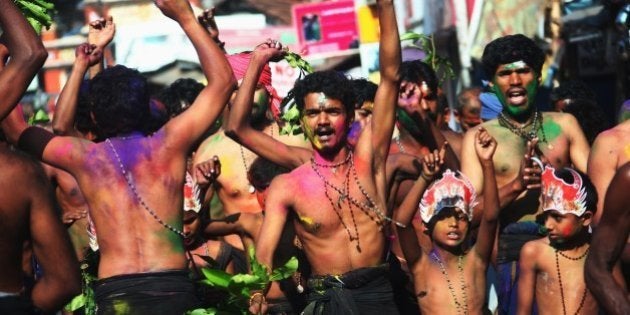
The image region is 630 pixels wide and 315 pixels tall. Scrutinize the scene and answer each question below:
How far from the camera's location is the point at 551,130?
9.81 metres

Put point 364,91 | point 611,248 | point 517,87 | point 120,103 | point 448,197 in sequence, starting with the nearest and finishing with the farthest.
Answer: point 611,248
point 120,103
point 448,197
point 517,87
point 364,91

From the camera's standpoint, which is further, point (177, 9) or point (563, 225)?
point (563, 225)

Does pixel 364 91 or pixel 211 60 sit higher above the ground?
pixel 211 60

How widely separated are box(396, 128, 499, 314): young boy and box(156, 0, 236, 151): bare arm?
1914mm

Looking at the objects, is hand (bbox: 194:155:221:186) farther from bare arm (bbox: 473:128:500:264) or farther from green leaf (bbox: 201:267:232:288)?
bare arm (bbox: 473:128:500:264)

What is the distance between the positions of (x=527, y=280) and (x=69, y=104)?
2.86m

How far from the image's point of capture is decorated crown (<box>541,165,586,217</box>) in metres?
8.78

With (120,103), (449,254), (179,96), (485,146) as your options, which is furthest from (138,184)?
(179,96)

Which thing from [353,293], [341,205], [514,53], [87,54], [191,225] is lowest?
[353,293]

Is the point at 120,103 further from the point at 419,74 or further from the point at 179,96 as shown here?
the point at 179,96

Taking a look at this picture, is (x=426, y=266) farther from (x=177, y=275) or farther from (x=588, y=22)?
(x=588, y=22)

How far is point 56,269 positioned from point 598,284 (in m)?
2.36

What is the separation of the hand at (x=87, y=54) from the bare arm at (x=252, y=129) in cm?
88

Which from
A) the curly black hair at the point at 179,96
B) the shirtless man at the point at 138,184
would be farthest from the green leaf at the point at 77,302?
the curly black hair at the point at 179,96
